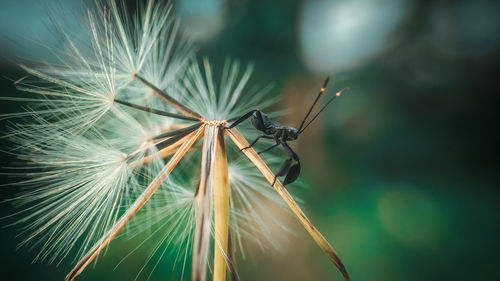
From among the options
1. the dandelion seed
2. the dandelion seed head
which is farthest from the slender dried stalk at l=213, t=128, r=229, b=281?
the dandelion seed head

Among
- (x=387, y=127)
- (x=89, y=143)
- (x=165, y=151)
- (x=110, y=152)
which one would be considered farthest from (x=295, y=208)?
(x=387, y=127)

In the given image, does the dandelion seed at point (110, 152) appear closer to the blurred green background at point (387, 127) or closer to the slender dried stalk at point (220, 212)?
the slender dried stalk at point (220, 212)

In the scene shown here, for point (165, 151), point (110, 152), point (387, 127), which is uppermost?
point (110, 152)

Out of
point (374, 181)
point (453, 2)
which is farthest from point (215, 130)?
point (453, 2)

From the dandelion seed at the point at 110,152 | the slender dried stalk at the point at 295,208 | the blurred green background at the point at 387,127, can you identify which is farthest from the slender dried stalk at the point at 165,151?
the blurred green background at the point at 387,127

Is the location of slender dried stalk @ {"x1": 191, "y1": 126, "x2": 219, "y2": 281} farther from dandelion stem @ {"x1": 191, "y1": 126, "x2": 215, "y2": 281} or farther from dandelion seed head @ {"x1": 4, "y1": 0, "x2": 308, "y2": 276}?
dandelion seed head @ {"x1": 4, "y1": 0, "x2": 308, "y2": 276}

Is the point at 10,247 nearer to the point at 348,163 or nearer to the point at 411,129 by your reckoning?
the point at 348,163

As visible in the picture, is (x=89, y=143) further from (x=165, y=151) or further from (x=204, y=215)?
(x=204, y=215)
